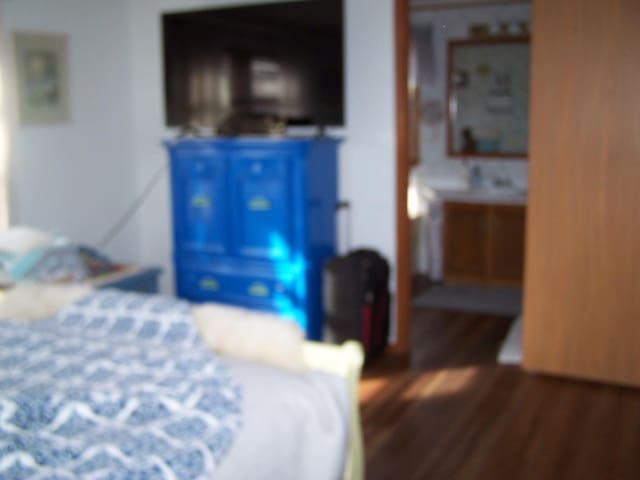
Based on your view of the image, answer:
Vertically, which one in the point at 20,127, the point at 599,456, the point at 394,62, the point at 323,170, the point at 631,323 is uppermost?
the point at 394,62

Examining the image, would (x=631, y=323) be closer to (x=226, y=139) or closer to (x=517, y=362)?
(x=517, y=362)

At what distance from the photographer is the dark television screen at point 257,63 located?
445cm

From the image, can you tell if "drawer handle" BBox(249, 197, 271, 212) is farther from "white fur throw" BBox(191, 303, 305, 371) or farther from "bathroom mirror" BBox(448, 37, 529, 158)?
"bathroom mirror" BBox(448, 37, 529, 158)

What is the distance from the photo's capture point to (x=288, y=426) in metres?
2.04

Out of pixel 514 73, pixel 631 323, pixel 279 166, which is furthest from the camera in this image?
pixel 514 73

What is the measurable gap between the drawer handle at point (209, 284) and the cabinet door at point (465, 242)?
2.36 m

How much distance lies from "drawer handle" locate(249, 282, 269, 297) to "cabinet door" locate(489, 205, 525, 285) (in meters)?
2.35

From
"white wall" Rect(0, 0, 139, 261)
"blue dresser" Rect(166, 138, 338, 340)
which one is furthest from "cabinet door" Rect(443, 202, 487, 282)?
A: "white wall" Rect(0, 0, 139, 261)

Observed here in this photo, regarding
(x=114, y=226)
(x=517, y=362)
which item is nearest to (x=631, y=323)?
(x=517, y=362)

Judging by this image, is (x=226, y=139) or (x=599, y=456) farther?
(x=226, y=139)

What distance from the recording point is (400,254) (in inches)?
178

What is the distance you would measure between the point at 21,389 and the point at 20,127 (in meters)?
2.71

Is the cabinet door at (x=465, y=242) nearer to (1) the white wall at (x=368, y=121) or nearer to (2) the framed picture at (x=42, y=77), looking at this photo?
(1) the white wall at (x=368, y=121)

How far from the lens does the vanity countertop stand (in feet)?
19.3
